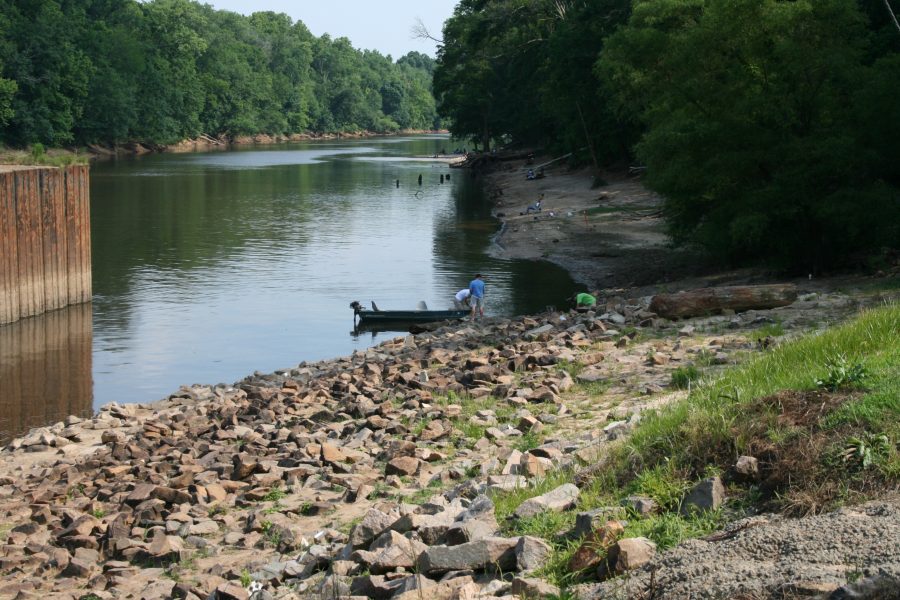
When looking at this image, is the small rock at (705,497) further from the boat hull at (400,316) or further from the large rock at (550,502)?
the boat hull at (400,316)

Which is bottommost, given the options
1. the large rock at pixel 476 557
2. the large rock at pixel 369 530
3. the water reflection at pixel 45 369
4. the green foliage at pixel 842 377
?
the water reflection at pixel 45 369

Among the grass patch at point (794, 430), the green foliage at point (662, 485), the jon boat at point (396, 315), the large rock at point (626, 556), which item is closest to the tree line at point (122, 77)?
the jon boat at point (396, 315)

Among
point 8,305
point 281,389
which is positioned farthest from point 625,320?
point 8,305

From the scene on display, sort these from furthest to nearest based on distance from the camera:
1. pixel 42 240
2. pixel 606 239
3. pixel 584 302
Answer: pixel 606 239, pixel 42 240, pixel 584 302

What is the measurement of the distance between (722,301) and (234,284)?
22491 millimetres

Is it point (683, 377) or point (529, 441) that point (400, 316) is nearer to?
point (683, 377)

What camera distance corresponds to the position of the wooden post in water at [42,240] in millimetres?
31609

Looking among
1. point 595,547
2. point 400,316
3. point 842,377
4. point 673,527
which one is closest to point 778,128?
point 400,316

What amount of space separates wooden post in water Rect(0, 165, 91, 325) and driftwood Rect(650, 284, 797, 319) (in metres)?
19.9

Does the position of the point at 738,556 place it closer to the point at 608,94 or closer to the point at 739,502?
the point at 739,502

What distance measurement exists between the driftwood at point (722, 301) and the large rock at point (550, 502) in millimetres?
14053

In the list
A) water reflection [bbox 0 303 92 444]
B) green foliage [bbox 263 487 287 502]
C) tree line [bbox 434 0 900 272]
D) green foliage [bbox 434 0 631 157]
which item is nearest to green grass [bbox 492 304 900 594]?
green foliage [bbox 263 487 287 502]

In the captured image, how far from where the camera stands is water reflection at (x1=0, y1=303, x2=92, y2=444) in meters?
23.5

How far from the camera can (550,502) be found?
8844 millimetres
